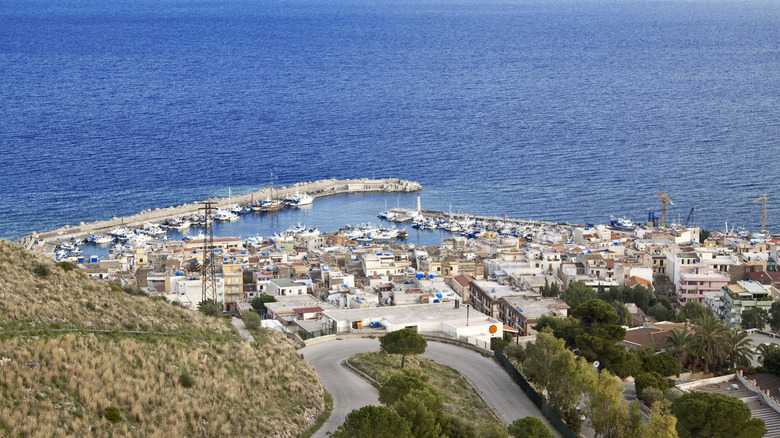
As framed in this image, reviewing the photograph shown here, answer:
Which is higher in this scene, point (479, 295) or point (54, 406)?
point (54, 406)

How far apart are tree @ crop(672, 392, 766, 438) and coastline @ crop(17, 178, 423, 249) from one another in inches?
2149

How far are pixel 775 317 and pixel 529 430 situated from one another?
2438 centimetres

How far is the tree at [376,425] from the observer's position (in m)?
22.3

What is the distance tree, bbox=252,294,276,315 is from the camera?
1855 inches

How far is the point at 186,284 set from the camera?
5038 cm

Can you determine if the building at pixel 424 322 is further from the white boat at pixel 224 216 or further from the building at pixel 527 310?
the white boat at pixel 224 216

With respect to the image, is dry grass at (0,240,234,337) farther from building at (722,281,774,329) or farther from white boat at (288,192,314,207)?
white boat at (288,192,314,207)

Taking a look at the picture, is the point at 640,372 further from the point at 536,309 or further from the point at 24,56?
the point at 24,56

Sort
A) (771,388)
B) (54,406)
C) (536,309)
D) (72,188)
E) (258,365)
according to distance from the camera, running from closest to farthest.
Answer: (54,406) < (258,365) < (771,388) < (536,309) < (72,188)

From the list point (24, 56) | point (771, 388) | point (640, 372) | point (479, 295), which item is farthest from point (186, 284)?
point (24, 56)

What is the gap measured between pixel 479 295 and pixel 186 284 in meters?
13.5

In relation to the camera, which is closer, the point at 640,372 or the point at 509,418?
the point at 509,418

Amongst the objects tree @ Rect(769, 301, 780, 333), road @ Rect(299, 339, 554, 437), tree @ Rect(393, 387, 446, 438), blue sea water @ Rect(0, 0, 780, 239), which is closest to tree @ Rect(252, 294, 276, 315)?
road @ Rect(299, 339, 554, 437)

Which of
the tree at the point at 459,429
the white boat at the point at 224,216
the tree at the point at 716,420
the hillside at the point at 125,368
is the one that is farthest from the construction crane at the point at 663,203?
the tree at the point at 459,429
